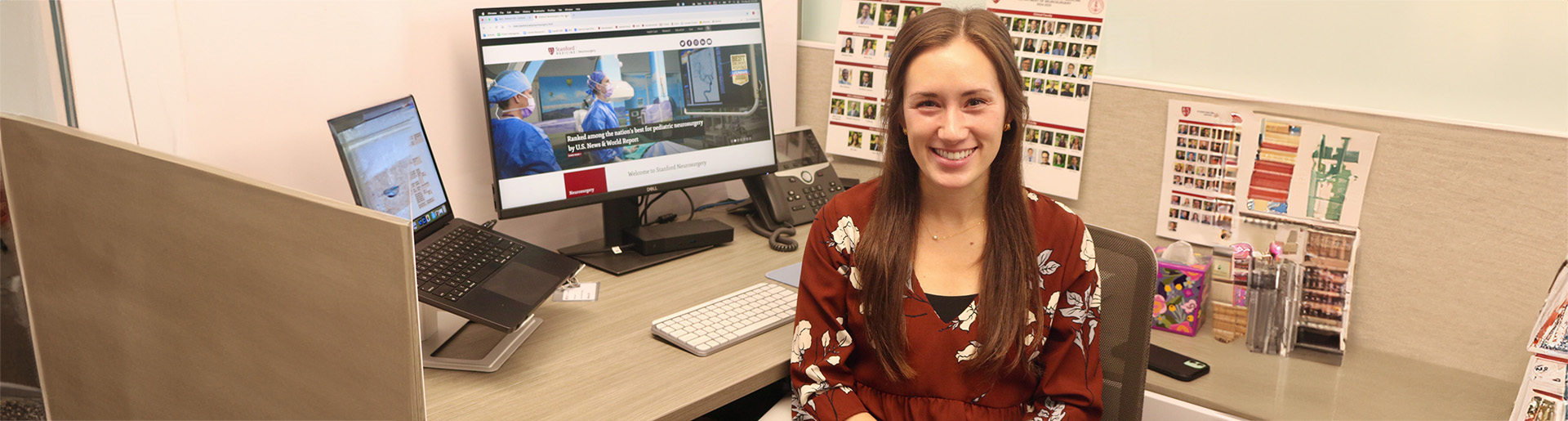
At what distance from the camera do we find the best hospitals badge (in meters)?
2.02

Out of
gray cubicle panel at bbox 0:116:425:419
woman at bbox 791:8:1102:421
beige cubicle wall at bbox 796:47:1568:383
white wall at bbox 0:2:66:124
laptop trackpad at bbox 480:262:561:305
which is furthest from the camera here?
beige cubicle wall at bbox 796:47:1568:383

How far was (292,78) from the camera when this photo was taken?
1.54 m

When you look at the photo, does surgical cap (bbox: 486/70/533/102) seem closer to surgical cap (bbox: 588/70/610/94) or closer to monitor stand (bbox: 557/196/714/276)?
surgical cap (bbox: 588/70/610/94)

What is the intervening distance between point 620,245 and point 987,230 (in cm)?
82

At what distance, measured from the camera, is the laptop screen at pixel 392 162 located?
4.56ft

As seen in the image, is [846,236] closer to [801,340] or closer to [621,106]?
[801,340]

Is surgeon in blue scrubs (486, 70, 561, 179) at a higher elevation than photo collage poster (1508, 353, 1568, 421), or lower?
higher

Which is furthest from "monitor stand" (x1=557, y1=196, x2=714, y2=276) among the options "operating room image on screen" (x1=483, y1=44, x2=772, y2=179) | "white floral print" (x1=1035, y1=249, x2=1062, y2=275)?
"white floral print" (x1=1035, y1=249, x2=1062, y2=275)

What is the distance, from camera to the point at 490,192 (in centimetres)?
189

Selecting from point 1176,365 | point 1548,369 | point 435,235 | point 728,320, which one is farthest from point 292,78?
point 1548,369

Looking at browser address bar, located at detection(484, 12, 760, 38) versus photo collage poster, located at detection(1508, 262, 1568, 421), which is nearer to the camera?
photo collage poster, located at detection(1508, 262, 1568, 421)

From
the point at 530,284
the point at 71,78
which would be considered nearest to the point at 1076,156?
the point at 530,284

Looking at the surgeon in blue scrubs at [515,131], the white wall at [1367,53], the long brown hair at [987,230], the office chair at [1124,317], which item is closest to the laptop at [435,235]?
the surgeon in blue scrubs at [515,131]

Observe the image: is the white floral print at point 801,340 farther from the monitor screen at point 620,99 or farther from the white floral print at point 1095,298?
the monitor screen at point 620,99
